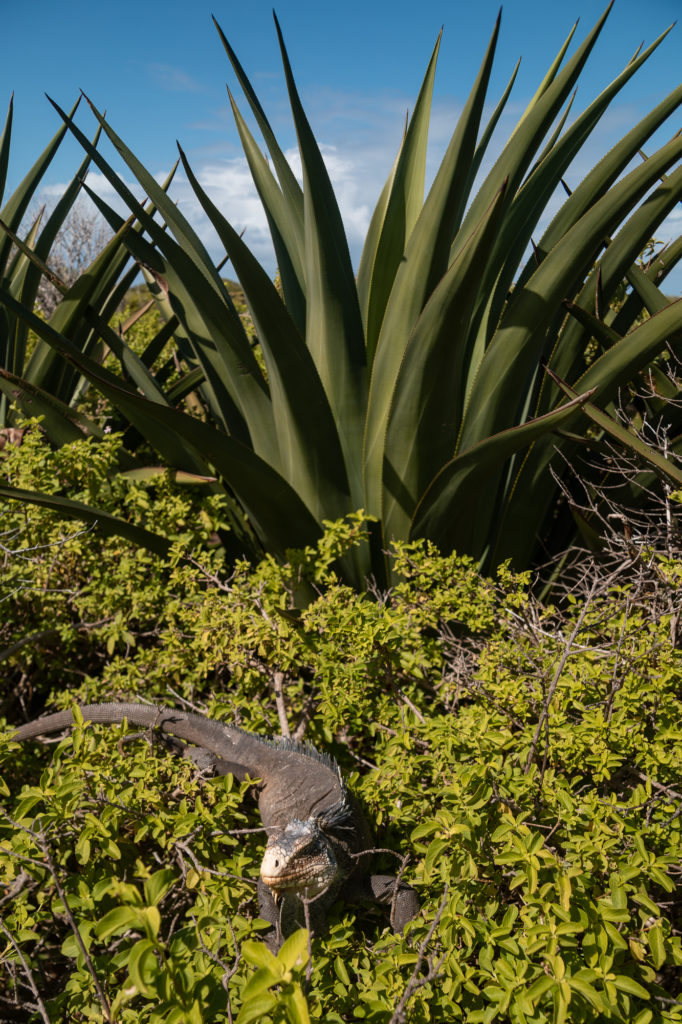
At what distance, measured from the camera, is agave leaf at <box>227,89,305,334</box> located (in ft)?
10.2

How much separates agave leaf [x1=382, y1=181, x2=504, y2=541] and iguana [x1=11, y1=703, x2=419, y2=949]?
3.58 ft

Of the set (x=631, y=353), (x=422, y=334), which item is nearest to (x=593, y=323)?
(x=631, y=353)

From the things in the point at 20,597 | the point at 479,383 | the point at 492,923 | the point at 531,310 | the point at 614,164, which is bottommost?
the point at 492,923

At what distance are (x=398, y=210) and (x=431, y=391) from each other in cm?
104

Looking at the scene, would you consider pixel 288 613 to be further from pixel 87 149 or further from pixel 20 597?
pixel 87 149

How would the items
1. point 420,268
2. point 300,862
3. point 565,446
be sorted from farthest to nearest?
point 565,446 < point 420,268 < point 300,862

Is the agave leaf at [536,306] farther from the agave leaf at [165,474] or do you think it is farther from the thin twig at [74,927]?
the thin twig at [74,927]

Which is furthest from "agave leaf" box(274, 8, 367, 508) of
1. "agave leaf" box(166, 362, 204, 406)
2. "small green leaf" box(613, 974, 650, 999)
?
"small green leaf" box(613, 974, 650, 999)

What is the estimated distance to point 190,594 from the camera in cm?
253

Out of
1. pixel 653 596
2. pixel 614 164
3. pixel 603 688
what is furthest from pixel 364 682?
pixel 614 164

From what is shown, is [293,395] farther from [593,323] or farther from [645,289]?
[645,289]

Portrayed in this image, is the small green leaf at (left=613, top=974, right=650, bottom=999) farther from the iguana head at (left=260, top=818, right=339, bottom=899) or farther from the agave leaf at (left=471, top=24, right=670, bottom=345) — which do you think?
the agave leaf at (left=471, top=24, right=670, bottom=345)

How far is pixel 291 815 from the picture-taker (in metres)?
1.86

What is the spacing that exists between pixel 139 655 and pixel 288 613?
64 centimetres
